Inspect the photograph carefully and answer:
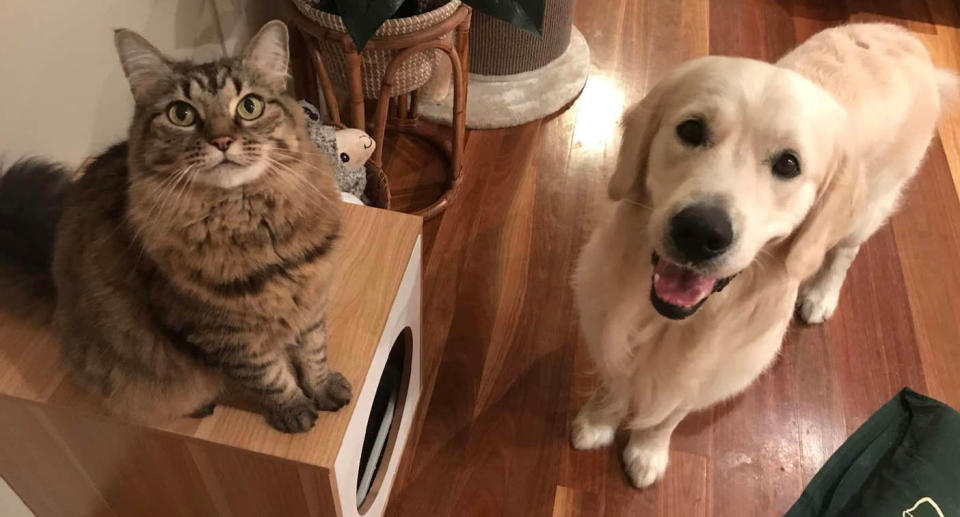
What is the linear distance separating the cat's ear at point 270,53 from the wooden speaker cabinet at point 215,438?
26 centimetres

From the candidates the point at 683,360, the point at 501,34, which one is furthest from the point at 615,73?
the point at 683,360

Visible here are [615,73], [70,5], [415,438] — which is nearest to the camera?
[70,5]

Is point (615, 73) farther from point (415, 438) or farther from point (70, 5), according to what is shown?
point (70, 5)

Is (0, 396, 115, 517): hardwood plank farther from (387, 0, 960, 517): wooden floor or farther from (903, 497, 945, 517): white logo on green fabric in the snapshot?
(903, 497, 945, 517): white logo on green fabric

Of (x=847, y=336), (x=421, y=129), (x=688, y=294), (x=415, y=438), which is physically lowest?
(x=847, y=336)

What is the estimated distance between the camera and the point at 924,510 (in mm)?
795

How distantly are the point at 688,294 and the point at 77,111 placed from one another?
41.4 inches

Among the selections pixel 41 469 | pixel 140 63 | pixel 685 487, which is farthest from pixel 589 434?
pixel 140 63

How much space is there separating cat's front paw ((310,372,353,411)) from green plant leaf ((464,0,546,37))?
0.83m

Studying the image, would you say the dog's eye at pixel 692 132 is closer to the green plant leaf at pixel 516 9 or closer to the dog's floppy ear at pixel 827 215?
the dog's floppy ear at pixel 827 215

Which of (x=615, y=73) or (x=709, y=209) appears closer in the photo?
(x=709, y=209)

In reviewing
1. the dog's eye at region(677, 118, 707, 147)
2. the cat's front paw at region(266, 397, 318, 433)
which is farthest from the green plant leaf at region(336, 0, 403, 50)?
the cat's front paw at region(266, 397, 318, 433)

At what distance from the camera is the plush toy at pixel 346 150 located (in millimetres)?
1475

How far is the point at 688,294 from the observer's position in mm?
1071
